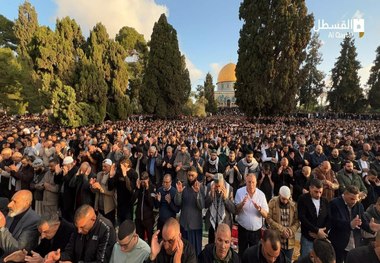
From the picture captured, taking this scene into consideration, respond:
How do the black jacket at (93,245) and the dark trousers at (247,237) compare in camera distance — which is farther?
the dark trousers at (247,237)

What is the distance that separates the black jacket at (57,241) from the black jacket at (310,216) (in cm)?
294

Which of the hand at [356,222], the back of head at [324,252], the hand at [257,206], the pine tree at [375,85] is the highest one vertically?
the pine tree at [375,85]

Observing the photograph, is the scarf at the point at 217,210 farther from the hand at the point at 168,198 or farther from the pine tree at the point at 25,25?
the pine tree at the point at 25,25

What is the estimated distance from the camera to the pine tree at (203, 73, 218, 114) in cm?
5297

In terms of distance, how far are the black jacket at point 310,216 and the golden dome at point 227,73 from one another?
246 feet

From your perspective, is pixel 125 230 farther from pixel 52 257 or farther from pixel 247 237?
pixel 247 237

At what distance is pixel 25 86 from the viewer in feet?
55.6

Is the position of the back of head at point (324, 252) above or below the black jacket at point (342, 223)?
above

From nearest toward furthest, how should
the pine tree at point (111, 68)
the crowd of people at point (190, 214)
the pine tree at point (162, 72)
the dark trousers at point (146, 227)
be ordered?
the crowd of people at point (190, 214)
the dark trousers at point (146, 227)
the pine tree at point (111, 68)
the pine tree at point (162, 72)

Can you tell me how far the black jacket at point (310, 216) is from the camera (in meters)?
3.30

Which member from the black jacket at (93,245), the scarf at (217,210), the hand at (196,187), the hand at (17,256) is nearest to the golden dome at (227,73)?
the hand at (196,187)

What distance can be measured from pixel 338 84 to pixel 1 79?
139 feet

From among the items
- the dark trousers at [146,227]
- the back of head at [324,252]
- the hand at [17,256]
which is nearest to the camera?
the back of head at [324,252]

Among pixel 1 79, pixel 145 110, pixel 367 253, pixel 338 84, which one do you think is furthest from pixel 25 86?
pixel 338 84
